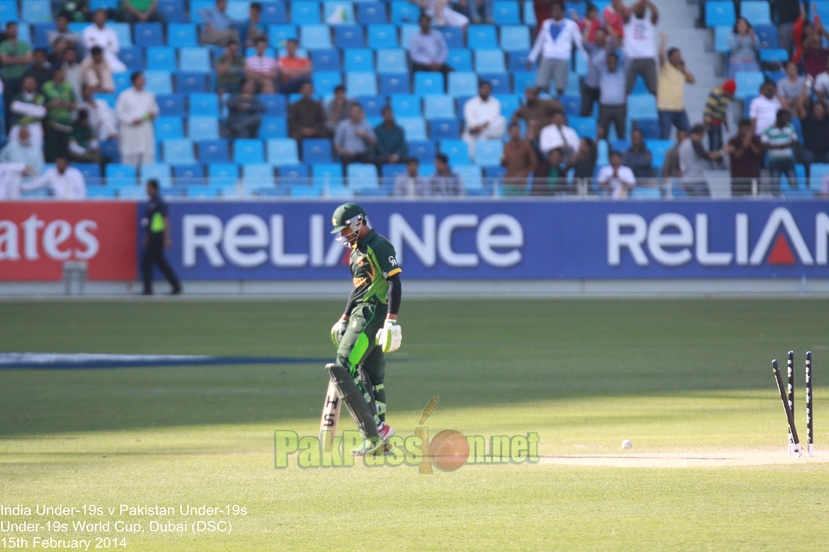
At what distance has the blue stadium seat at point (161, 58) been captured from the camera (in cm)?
2662

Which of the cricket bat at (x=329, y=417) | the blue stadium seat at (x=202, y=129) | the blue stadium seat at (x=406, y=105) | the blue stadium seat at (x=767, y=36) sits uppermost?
the blue stadium seat at (x=767, y=36)

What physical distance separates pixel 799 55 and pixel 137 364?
18831 mm

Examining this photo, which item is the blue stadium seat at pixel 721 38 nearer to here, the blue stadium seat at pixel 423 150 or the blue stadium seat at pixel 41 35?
the blue stadium seat at pixel 423 150

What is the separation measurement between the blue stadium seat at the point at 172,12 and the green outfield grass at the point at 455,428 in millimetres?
10294

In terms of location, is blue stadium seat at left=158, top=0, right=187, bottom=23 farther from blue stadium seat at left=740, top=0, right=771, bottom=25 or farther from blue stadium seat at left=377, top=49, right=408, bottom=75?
blue stadium seat at left=740, top=0, right=771, bottom=25

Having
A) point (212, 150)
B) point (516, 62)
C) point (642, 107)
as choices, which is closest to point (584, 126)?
point (642, 107)

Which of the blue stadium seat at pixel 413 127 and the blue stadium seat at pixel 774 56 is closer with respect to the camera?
the blue stadium seat at pixel 413 127

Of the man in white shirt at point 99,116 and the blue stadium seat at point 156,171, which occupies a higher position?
the man in white shirt at point 99,116

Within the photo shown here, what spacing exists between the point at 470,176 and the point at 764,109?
620cm

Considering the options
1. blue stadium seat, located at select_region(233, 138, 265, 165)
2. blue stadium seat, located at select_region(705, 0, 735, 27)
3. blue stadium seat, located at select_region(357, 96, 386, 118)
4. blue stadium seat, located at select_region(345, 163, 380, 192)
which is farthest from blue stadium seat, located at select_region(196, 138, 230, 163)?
blue stadium seat, located at select_region(705, 0, 735, 27)

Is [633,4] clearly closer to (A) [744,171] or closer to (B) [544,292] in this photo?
(A) [744,171]

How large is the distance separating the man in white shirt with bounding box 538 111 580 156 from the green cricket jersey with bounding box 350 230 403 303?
1615cm

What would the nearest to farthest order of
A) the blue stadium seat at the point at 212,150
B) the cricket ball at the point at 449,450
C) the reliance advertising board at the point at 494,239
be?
the cricket ball at the point at 449,450
the reliance advertising board at the point at 494,239
the blue stadium seat at the point at 212,150

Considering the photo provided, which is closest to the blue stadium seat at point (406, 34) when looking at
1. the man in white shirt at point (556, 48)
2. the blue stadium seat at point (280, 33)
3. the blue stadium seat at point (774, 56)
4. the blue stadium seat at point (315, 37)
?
the blue stadium seat at point (315, 37)
